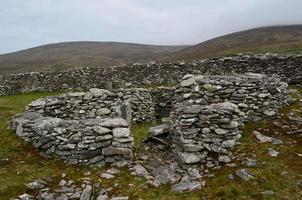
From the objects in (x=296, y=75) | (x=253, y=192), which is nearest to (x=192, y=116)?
(x=253, y=192)

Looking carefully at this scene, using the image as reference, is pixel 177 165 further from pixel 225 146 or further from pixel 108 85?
pixel 108 85

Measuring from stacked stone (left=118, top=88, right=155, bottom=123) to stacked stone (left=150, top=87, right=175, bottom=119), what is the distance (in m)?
0.72

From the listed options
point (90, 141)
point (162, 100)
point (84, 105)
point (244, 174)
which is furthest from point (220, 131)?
point (162, 100)

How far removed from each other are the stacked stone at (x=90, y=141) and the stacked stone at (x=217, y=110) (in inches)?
83.9

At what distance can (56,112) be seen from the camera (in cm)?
2056

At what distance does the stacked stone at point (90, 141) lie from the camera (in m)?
14.3

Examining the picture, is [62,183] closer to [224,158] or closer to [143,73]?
[224,158]

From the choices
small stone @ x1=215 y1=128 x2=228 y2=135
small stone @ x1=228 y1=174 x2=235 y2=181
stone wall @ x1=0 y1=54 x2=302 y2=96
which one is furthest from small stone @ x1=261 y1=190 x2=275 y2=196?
stone wall @ x1=0 y1=54 x2=302 y2=96

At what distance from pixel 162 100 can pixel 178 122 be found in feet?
32.1

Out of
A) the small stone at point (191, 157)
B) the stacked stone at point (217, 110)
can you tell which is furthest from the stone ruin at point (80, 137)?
the stacked stone at point (217, 110)

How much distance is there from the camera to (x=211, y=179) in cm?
1296

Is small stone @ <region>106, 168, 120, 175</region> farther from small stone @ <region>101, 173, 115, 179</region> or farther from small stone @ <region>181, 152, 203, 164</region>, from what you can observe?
small stone @ <region>181, 152, 203, 164</region>

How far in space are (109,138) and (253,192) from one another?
5464mm

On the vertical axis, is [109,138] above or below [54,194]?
above
